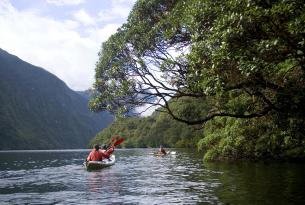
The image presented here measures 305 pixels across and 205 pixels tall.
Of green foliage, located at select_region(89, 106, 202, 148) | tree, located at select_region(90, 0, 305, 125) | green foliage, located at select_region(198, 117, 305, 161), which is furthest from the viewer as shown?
green foliage, located at select_region(89, 106, 202, 148)

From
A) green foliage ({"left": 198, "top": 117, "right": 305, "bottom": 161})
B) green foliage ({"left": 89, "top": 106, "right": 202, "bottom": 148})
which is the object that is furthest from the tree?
green foliage ({"left": 89, "top": 106, "right": 202, "bottom": 148})

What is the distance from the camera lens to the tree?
11.6 meters

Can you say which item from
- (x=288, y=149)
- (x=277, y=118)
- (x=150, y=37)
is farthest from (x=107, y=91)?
(x=288, y=149)

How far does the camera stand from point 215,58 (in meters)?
12.7

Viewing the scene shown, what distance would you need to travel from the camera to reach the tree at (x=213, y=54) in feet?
38.2

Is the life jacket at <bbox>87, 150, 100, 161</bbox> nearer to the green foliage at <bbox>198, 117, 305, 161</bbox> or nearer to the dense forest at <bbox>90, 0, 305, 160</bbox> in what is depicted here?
the green foliage at <bbox>198, 117, 305, 161</bbox>

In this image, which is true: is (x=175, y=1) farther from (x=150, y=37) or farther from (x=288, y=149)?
(x=288, y=149)

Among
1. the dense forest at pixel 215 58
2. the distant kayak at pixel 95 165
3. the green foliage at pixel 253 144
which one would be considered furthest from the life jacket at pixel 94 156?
the dense forest at pixel 215 58

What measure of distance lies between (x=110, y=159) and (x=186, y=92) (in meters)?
27.3

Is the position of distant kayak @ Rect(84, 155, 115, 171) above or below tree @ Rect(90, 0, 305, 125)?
below

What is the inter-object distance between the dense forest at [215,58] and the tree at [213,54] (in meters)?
0.03

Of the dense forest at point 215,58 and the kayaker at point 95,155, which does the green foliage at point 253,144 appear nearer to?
the dense forest at point 215,58

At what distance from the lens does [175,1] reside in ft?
68.1

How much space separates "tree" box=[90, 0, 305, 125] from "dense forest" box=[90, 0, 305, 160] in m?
0.03
